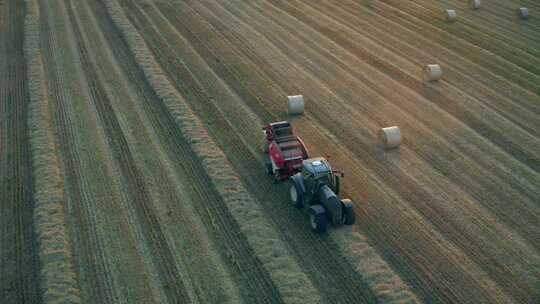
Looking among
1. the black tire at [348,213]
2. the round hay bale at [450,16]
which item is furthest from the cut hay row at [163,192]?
the round hay bale at [450,16]

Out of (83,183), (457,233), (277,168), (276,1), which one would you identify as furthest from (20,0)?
(457,233)

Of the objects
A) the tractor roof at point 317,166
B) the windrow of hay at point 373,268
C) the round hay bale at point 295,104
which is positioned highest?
the tractor roof at point 317,166

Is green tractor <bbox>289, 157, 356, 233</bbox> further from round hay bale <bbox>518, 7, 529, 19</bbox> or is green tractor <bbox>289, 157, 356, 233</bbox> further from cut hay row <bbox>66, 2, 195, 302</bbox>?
round hay bale <bbox>518, 7, 529, 19</bbox>

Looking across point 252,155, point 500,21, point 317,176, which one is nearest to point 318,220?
point 317,176

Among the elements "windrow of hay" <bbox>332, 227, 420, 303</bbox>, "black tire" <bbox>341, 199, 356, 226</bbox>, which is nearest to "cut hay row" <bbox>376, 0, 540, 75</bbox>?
"black tire" <bbox>341, 199, 356, 226</bbox>

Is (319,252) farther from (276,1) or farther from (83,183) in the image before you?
(276,1)

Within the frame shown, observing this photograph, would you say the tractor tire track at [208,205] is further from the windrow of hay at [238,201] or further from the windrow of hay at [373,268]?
the windrow of hay at [373,268]
